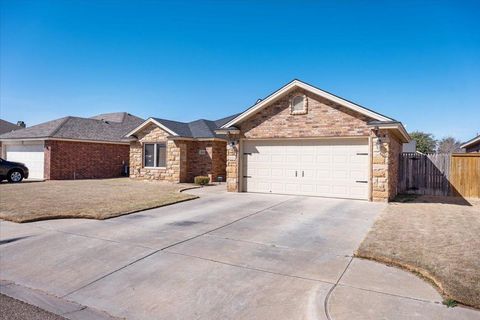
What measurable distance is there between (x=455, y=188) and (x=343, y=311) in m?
13.8

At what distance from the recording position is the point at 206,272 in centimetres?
489

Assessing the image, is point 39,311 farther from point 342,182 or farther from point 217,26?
point 217,26

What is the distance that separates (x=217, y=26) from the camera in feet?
50.2

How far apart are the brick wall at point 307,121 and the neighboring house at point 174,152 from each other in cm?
569

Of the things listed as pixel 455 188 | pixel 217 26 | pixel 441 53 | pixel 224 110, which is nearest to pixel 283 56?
pixel 217 26

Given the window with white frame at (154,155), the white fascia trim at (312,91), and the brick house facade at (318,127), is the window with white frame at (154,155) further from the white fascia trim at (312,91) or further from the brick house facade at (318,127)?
the white fascia trim at (312,91)

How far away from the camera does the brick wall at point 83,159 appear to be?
67.4 ft

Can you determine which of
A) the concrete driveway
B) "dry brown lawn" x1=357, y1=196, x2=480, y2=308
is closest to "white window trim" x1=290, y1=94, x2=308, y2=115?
"dry brown lawn" x1=357, y1=196, x2=480, y2=308

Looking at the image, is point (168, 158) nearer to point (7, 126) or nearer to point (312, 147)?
point (312, 147)

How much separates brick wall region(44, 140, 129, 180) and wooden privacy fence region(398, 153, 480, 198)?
1961cm

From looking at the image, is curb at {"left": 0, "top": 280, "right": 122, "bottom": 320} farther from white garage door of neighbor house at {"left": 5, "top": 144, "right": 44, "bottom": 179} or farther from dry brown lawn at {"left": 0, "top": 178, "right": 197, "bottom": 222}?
white garage door of neighbor house at {"left": 5, "top": 144, "right": 44, "bottom": 179}

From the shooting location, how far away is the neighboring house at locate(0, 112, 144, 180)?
20.7 meters

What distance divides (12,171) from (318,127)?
59.3 feet

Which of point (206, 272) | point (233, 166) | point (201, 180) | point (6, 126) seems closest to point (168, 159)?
point (201, 180)
